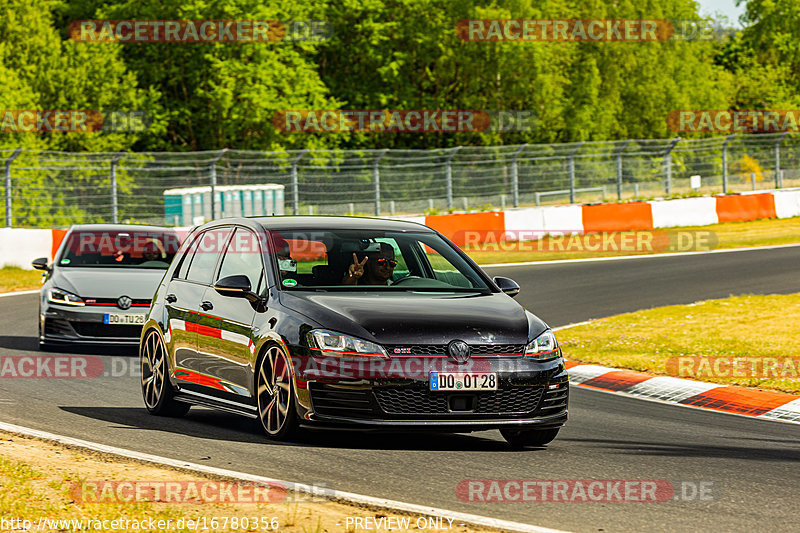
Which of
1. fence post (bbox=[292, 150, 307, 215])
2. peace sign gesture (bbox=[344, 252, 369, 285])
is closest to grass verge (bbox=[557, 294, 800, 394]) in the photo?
peace sign gesture (bbox=[344, 252, 369, 285])

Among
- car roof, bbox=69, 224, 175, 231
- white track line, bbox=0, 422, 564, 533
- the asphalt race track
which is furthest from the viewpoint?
car roof, bbox=69, 224, 175, 231

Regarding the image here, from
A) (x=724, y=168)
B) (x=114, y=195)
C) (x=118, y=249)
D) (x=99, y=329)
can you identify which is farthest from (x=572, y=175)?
(x=99, y=329)

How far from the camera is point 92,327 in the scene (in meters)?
13.2

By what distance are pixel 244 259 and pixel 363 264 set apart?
2.85ft

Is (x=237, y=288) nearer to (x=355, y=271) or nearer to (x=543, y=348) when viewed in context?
(x=355, y=271)

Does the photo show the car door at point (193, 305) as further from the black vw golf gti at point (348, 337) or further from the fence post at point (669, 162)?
the fence post at point (669, 162)

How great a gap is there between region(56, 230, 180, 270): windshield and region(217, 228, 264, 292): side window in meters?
5.42

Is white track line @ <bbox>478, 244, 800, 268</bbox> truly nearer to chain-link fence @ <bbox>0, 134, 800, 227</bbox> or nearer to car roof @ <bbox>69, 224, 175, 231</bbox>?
chain-link fence @ <bbox>0, 134, 800, 227</bbox>

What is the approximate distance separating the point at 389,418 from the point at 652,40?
6507 cm

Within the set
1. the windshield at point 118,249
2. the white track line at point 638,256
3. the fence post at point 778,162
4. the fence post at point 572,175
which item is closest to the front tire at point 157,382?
the windshield at point 118,249

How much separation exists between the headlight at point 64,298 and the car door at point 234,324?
→ 4654 millimetres

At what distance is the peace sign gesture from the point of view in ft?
28.0

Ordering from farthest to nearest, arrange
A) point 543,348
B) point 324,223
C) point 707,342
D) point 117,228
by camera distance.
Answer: point 117,228 → point 707,342 → point 324,223 → point 543,348

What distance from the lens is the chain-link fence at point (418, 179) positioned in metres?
27.8
